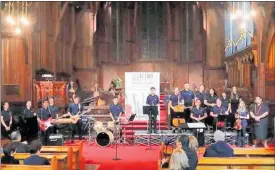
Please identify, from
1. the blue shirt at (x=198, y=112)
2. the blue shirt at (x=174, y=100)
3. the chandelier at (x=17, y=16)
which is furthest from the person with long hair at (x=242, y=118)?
the chandelier at (x=17, y=16)

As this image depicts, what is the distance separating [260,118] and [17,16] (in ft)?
19.4

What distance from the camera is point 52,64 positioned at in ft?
46.4

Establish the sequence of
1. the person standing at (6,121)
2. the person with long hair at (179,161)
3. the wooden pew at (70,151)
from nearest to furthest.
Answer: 1. the person with long hair at (179,161)
2. the wooden pew at (70,151)
3. the person standing at (6,121)

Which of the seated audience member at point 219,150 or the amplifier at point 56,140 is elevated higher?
the seated audience member at point 219,150

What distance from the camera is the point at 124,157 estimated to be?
8.29 m

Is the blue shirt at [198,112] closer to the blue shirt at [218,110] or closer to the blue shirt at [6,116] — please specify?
the blue shirt at [218,110]

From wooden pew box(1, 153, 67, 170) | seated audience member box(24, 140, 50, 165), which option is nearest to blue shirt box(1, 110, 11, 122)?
wooden pew box(1, 153, 67, 170)

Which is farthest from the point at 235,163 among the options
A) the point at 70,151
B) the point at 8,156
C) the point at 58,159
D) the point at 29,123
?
the point at 29,123

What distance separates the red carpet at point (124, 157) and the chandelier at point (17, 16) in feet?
10.8

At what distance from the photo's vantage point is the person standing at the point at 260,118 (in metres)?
8.11

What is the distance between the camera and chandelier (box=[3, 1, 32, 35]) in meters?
10.1

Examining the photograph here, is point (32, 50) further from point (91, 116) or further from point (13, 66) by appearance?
point (91, 116)

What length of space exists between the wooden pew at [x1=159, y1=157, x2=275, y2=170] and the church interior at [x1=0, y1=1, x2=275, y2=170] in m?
0.01

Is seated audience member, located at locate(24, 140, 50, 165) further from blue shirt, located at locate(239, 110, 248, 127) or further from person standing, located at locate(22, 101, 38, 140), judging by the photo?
blue shirt, located at locate(239, 110, 248, 127)
